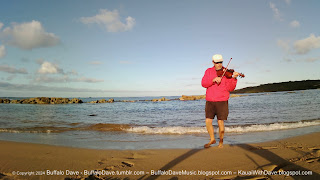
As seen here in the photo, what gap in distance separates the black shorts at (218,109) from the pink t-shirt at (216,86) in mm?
106

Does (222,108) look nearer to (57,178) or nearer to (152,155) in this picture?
(152,155)

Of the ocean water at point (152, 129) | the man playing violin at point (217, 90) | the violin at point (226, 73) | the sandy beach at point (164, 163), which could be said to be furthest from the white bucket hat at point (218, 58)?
the ocean water at point (152, 129)

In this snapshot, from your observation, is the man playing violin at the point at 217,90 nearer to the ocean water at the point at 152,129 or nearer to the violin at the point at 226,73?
the violin at the point at 226,73

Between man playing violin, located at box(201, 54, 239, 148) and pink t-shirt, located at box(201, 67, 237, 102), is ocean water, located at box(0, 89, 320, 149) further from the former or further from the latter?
pink t-shirt, located at box(201, 67, 237, 102)

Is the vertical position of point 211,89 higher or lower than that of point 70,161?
higher

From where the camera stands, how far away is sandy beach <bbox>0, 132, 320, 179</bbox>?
3.44 m

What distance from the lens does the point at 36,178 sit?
11.4ft

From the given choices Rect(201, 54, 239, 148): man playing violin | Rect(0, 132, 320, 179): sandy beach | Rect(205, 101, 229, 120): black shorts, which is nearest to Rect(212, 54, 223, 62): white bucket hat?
Rect(201, 54, 239, 148): man playing violin

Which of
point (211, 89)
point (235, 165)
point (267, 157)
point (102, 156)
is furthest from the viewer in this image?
point (211, 89)

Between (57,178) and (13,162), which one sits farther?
(13,162)

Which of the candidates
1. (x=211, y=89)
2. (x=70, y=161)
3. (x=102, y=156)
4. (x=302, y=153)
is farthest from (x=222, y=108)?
(x=70, y=161)

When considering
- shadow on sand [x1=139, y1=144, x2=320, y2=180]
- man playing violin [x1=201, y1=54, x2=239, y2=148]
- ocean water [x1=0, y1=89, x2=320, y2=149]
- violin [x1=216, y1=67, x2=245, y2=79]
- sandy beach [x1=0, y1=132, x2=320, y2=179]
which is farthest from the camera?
ocean water [x1=0, y1=89, x2=320, y2=149]

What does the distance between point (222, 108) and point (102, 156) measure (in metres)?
3.23

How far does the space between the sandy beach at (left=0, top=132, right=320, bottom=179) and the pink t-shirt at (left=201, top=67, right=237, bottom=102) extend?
135 centimetres
